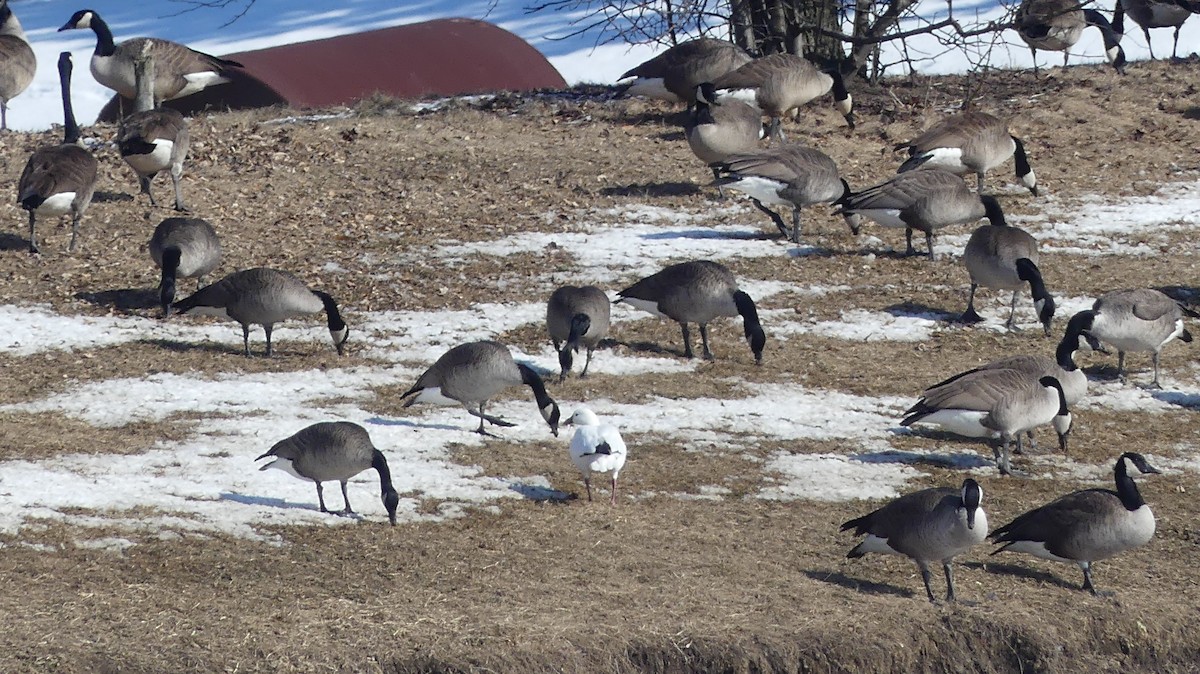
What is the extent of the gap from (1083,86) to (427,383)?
14.9 m

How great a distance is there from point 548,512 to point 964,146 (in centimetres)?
962

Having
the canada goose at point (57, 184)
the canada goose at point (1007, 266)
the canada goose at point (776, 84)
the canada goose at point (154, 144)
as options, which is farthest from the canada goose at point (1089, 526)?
the canada goose at point (776, 84)

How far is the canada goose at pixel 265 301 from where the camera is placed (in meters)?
12.6

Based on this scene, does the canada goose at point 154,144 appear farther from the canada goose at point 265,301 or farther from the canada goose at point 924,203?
the canada goose at point 924,203

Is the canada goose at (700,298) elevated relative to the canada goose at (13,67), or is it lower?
lower

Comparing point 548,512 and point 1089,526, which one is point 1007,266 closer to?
point 1089,526

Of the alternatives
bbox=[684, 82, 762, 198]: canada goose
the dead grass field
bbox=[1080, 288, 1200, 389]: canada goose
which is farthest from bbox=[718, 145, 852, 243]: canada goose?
bbox=[1080, 288, 1200, 389]: canada goose

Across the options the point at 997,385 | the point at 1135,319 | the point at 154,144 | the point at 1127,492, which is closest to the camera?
the point at 1127,492

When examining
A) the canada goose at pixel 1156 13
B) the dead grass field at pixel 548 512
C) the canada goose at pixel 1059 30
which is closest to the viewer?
the dead grass field at pixel 548 512

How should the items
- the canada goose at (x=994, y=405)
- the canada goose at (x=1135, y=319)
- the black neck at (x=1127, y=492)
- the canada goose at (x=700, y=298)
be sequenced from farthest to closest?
the canada goose at (x=700, y=298), the canada goose at (x=1135, y=319), the canada goose at (x=994, y=405), the black neck at (x=1127, y=492)

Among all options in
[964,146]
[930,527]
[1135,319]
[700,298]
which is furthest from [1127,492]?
[964,146]

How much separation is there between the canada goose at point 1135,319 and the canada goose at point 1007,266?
1033mm

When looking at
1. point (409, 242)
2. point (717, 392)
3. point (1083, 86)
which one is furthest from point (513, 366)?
point (1083, 86)

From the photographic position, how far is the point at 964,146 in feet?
56.9
